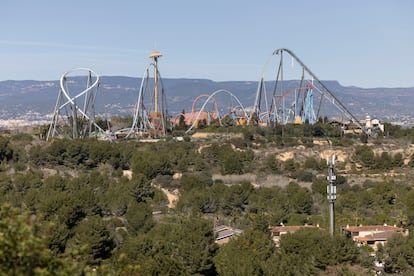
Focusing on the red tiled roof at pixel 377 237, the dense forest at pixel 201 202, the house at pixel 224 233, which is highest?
the dense forest at pixel 201 202

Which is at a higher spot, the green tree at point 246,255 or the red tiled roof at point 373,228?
the green tree at point 246,255

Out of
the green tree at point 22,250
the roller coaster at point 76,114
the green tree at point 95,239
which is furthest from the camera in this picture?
the roller coaster at point 76,114

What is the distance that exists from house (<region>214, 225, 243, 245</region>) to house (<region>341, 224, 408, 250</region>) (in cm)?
378

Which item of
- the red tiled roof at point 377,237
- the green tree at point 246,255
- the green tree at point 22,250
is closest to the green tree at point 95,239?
the green tree at point 246,255

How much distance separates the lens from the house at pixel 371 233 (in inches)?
861

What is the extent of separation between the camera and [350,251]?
17484 mm

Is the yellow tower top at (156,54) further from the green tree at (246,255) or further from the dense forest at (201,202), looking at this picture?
the green tree at (246,255)

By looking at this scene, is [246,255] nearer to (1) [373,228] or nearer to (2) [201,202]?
(1) [373,228]

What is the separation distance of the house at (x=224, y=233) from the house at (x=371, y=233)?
3.78m

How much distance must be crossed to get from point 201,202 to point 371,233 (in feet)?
24.1

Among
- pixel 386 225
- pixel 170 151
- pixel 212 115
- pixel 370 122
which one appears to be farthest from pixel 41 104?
pixel 386 225

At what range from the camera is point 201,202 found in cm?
2673

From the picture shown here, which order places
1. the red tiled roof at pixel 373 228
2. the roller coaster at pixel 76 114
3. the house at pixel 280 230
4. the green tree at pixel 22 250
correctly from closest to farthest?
the green tree at pixel 22 250
the house at pixel 280 230
the red tiled roof at pixel 373 228
the roller coaster at pixel 76 114

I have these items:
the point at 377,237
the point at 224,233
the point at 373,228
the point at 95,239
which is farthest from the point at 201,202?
the point at 95,239
